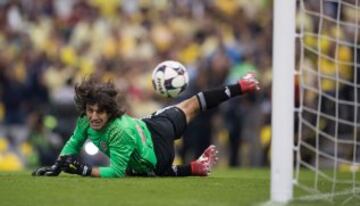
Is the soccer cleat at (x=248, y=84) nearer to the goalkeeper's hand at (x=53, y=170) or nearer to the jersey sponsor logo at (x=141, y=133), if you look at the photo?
the jersey sponsor logo at (x=141, y=133)

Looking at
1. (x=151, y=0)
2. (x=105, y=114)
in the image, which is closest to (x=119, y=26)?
(x=151, y=0)

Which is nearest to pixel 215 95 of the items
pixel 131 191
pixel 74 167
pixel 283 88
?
pixel 74 167

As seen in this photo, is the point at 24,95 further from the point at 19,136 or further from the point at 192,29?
the point at 192,29

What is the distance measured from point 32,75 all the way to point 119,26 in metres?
1.89

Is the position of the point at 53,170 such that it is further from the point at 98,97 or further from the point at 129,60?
the point at 129,60

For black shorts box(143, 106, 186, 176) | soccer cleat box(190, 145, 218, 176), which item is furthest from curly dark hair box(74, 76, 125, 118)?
soccer cleat box(190, 145, 218, 176)


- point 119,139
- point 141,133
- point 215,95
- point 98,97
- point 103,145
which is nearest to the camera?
point 119,139

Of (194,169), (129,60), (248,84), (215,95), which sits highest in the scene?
(129,60)

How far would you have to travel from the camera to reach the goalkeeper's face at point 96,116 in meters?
8.71

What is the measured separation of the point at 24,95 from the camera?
16.5 meters

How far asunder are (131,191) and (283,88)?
1658 millimetres

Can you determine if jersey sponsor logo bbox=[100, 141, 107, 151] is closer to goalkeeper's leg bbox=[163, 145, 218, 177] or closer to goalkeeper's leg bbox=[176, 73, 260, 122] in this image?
goalkeeper's leg bbox=[163, 145, 218, 177]

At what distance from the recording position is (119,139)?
28.3ft

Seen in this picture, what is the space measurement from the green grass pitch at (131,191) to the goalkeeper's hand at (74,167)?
0.26ft
